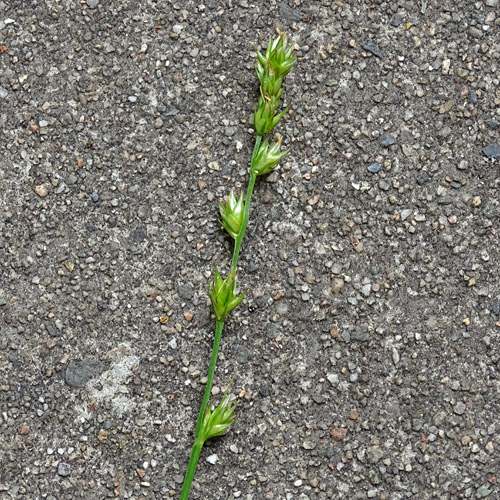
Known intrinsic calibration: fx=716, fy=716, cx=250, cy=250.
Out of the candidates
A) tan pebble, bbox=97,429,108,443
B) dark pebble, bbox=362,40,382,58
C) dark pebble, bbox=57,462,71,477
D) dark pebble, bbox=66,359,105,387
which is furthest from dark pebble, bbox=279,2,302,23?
dark pebble, bbox=57,462,71,477

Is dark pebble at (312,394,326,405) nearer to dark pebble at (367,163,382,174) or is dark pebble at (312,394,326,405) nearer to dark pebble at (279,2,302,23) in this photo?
dark pebble at (367,163,382,174)

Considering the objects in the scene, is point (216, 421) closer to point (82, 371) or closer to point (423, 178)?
point (82, 371)

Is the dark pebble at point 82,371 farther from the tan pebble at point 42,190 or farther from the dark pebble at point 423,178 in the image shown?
the dark pebble at point 423,178

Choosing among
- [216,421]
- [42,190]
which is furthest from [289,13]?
[216,421]

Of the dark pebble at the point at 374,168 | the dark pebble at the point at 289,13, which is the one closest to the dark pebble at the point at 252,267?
the dark pebble at the point at 374,168

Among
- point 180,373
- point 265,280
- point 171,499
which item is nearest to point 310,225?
point 265,280

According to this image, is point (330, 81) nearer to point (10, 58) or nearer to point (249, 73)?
point (249, 73)

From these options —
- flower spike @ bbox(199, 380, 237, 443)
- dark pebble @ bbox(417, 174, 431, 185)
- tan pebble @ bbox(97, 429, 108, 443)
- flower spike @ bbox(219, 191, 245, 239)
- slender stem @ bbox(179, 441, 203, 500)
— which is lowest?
slender stem @ bbox(179, 441, 203, 500)

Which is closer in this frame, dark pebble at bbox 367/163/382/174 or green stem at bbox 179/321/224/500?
green stem at bbox 179/321/224/500

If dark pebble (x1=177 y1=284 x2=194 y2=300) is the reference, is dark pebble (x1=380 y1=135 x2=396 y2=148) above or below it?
above
